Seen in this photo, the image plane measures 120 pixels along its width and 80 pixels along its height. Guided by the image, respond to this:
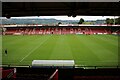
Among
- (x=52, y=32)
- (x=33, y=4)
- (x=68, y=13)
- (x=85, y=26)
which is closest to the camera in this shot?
(x=33, y=4)

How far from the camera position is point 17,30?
→ 255 feet

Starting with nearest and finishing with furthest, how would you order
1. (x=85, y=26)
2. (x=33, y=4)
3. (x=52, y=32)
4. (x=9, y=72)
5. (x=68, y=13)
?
(x=33, y=4) < (x=68, y=13) < (x=9, y=72) < (x=52, y=32) < (x=85, y=26)

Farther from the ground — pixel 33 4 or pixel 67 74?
pixel 33 4

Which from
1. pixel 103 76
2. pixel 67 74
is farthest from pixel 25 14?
pixel 103 76

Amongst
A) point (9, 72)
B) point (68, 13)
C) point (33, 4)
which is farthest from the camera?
point (9, 72)

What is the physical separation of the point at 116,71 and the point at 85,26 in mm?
67424

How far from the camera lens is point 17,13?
10.2 meters

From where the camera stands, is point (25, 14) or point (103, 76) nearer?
point (25, 14)

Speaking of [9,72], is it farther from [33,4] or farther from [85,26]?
[85,26]

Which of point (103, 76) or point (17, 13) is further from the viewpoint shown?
point (103, 76)

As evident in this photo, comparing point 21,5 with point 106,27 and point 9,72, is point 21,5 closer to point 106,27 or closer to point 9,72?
point 9,72

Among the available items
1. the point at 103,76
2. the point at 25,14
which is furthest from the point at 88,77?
the point at 25,14

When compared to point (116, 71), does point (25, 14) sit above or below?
above

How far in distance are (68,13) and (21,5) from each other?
7.17 feet
